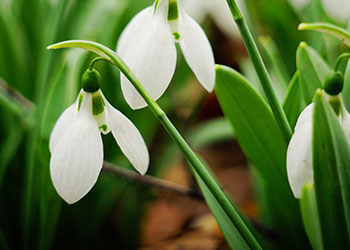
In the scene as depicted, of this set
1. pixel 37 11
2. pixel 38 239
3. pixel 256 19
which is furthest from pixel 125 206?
pixel 256 19

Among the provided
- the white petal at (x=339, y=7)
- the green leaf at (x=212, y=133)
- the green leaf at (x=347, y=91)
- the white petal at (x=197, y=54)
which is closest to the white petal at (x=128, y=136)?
the white petal at (x=197, y=54)

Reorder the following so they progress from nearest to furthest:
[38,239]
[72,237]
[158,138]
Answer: [38,239]
[72,237]
[158,138]

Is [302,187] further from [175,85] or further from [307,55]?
[175,85]

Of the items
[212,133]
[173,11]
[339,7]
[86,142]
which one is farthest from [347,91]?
[339,7]

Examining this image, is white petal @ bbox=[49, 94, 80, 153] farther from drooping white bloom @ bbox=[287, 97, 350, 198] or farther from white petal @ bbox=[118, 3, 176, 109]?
drooping white bloom @ bbox=[287, 97, 350, 198]

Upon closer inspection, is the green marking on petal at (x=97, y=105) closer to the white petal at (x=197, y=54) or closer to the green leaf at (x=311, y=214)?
the white petal at (x=197, y=54)

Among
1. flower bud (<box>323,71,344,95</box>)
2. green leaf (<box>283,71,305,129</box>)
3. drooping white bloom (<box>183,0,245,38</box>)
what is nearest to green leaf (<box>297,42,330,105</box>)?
green leaf (<box>283,71,305,129</box>)
